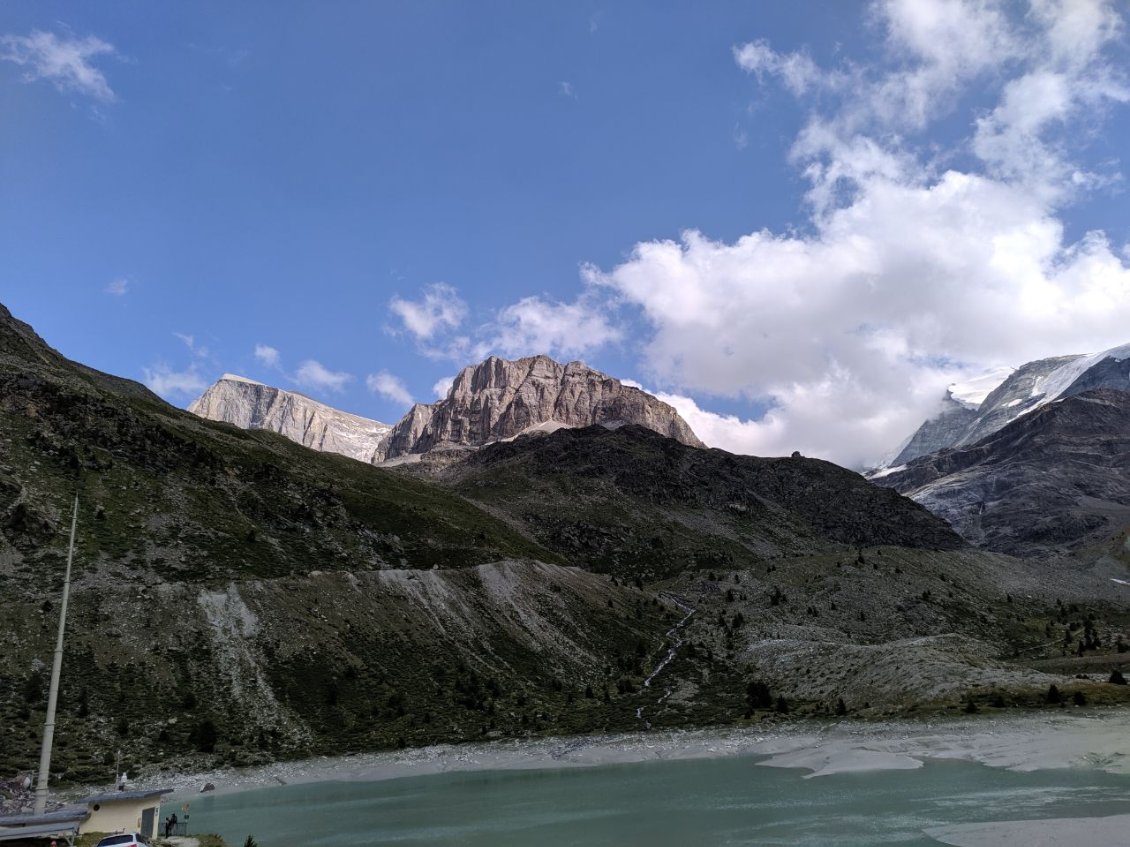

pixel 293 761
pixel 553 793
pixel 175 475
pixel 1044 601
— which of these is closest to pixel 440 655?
pixel 293 761

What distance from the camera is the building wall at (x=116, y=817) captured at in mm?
29375

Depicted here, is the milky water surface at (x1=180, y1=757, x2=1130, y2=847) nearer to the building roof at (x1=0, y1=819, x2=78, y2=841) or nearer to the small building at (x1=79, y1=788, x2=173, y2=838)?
the small building at (x1=79, y1=788, x2=173, y2=838)

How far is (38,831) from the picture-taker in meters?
25.0

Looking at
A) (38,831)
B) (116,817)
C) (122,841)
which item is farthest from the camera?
(116,817)

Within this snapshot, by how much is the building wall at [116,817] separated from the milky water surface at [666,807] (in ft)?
28.1

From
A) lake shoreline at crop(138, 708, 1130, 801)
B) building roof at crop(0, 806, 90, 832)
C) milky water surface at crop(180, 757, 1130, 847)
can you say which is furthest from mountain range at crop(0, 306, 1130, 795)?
building roof at crop(0, 806, 90, 832)

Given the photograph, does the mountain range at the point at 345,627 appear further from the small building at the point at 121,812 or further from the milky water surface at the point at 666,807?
the small building at the point at 121,812

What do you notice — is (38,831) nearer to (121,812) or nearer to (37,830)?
(37,830)

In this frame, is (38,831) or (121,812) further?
(121,812)

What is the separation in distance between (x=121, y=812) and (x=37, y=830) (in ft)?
17.4

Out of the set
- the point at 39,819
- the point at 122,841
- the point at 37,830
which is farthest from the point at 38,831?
the point at 122,841

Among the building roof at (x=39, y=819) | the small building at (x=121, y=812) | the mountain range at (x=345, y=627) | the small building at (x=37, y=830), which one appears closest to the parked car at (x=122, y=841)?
the small building at (x=37, y=830)

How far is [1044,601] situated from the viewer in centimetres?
14812

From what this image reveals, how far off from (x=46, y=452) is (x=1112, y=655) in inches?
5102
